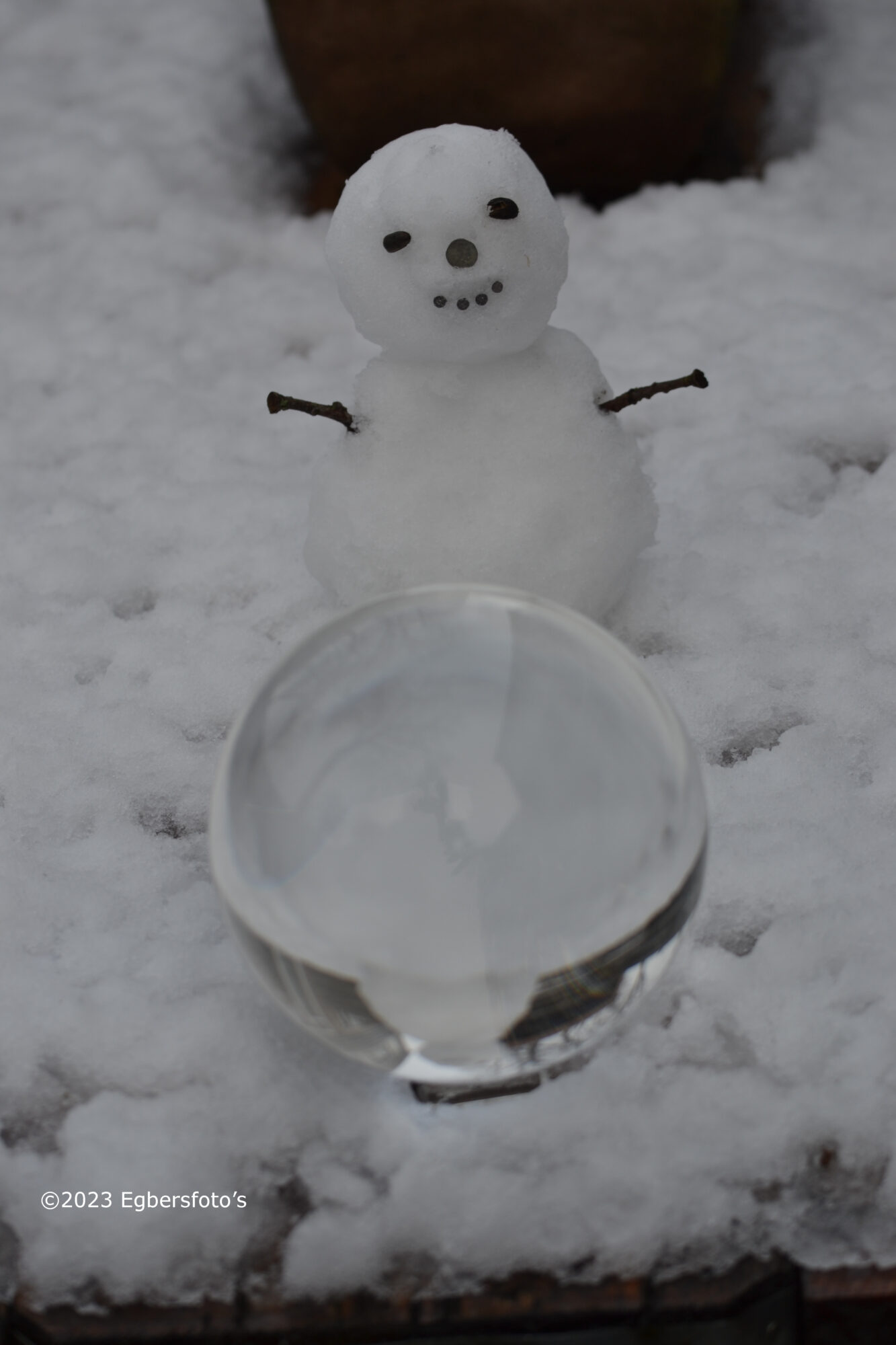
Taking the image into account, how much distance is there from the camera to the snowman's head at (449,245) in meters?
0.80

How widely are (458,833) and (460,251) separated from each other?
415mm

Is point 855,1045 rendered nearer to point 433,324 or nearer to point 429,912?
point 429,912

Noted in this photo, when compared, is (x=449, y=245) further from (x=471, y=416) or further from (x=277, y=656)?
(x=277, y=656)

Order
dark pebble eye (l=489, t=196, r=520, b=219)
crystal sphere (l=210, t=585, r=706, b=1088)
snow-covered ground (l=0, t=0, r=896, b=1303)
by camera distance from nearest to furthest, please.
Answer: crystal sphere (l=210, t=585, r=706, b=1088) → snow-covered ground (l=0, t=0, r=896, b=1303) → dark pebble eye (l=489, t=196, r=520, b=219)

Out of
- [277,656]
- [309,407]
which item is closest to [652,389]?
[309,407]

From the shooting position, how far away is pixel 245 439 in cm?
118

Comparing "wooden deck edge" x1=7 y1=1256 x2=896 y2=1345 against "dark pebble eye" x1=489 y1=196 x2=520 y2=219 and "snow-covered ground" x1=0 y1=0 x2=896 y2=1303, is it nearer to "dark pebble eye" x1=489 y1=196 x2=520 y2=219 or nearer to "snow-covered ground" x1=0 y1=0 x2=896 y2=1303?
"snow-covered ground" x1=0 y1=0 x2=896 y2=1303

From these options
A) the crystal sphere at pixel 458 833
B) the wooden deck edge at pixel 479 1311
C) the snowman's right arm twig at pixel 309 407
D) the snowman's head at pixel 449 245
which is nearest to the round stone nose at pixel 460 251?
the snowman's head at pixel 449 245

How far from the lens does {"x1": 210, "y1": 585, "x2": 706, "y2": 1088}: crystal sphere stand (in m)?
0.56

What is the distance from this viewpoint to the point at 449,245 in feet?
2.64

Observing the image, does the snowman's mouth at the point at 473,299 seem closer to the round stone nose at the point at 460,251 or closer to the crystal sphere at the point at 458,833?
the round stone nose at the point at 460,251

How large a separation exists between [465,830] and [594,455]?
0.39 metres

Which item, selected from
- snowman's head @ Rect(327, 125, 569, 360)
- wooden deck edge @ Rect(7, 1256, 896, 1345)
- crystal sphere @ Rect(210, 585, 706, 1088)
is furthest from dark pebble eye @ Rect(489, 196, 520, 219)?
wooden deck edge @ Rect(7, 1256, 896, 1345)

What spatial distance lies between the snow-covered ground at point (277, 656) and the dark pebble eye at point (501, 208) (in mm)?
335
